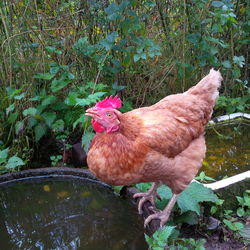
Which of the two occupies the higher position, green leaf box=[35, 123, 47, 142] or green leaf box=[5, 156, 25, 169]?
green leaf box=[35, 123, 47, 142]

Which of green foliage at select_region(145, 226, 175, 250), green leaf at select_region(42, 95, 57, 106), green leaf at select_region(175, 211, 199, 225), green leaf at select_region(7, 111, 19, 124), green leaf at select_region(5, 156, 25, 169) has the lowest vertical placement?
green leaf at select_region(175, 211, 199, 225)

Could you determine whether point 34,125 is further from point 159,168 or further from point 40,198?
point 159,168

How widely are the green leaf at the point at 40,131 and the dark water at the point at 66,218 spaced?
0.50m

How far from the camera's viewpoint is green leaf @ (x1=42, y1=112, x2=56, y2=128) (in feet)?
10.3

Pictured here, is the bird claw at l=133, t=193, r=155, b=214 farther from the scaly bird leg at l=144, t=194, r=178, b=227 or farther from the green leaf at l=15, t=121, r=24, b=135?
the green leaf at l=15, t=121, r=24, b=135

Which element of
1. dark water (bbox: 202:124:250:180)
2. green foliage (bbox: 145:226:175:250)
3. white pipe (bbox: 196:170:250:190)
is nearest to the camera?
green foliage (bbox: 145:226:175:250)

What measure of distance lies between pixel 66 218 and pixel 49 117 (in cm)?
111

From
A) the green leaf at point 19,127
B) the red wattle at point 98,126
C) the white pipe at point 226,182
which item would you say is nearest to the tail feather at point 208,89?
the white pipe at point 226,182

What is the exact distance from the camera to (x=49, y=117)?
318 cm

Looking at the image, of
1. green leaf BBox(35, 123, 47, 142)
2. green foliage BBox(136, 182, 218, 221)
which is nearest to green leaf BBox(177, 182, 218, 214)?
green foliage BBox(136, 182, 218, 221)

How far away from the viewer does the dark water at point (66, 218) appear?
222 centimetres

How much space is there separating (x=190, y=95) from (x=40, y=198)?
151 cm

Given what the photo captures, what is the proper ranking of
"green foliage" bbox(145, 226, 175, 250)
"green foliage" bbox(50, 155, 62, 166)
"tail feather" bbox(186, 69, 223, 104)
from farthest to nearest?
"green foliage" bbox(50, 155, 62, 166)
"tail feather" bbox(186, 69, 223, 104)
"green foliage" bbox(145, 226, 175, 250)

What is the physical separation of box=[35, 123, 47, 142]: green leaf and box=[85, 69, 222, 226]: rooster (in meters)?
1.22
